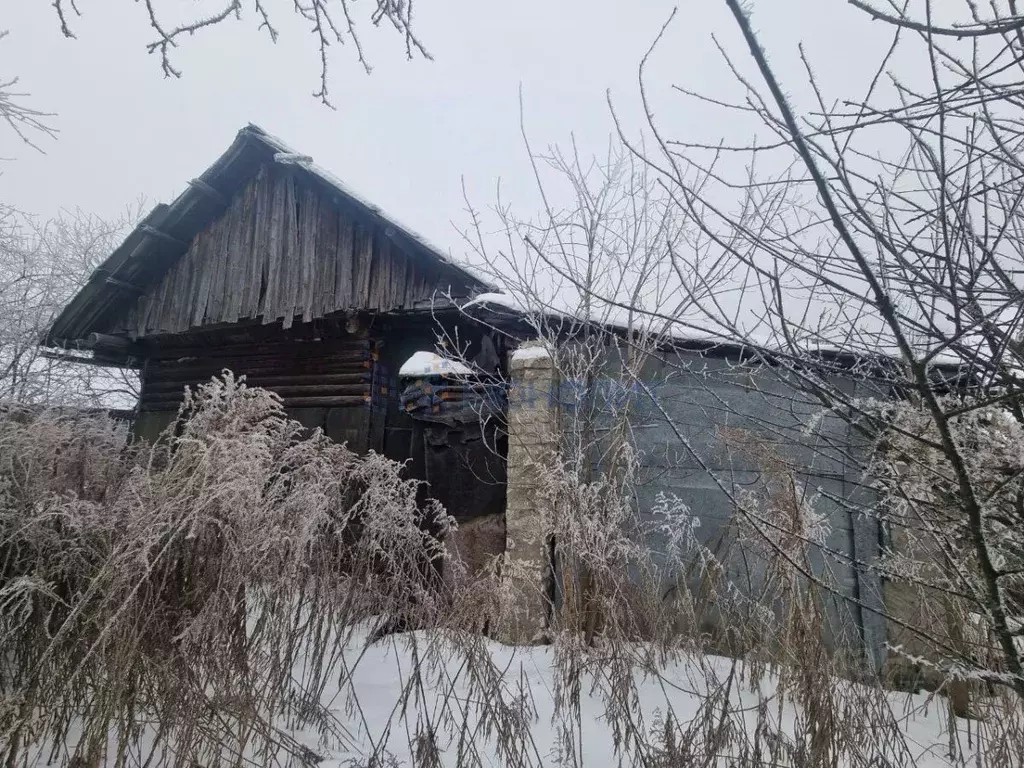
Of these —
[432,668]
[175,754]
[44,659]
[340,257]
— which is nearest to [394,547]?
[432,668]

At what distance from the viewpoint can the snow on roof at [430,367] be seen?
548cm

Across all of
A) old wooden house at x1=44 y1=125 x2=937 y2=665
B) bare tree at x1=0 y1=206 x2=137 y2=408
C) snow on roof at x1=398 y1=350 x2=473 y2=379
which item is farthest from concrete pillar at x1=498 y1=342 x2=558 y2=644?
bare tree at x1=0 y1=206 x2=137 y2=408

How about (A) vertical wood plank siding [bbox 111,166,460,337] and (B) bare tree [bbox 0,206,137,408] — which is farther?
(B) bare tree [bbox 0,206,137,408]

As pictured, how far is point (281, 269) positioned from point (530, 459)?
12.1ft

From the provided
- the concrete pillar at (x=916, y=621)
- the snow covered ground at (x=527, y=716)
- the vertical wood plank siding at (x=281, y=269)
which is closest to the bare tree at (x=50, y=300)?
the vertical wood plank siding at (x=281, y=269)

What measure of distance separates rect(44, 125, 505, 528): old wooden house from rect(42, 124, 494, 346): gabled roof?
16mm

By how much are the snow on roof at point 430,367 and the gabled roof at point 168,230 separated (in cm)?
156

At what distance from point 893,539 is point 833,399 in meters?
3.77

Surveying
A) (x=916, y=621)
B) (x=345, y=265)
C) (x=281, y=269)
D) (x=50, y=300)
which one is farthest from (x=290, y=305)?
(x=50, y=300)

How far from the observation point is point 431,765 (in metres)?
2.26

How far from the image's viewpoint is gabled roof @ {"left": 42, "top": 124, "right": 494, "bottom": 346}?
6715 millimetres

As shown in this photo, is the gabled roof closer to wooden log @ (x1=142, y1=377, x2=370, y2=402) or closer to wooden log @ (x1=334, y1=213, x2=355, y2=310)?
wooden log @ (x1=334, y1=213, x2=355, y2=310)

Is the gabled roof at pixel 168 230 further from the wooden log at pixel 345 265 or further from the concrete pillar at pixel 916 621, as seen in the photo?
the concrete pillar at pixel 916 621

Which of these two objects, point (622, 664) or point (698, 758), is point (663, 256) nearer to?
point (622, 664)
